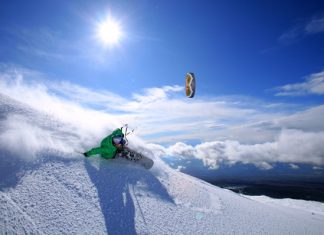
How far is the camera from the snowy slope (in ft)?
25.7

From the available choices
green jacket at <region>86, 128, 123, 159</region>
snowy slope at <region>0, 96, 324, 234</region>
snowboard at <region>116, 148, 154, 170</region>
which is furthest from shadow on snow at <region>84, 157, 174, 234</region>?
snowboard at <region>116, 148, 154, 170</region>

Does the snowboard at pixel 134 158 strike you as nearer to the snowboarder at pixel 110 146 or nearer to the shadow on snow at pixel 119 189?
the shadow on snow at pixel 119 189

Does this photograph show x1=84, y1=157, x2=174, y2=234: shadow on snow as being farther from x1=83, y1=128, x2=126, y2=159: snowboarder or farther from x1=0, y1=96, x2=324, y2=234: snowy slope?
x1=83, y1=128, x2=126, y2=159: snowboarder

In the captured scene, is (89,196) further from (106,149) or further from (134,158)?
(134,158)

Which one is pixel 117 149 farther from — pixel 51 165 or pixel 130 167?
pixel 51 165

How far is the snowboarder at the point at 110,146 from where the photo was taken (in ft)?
41.0

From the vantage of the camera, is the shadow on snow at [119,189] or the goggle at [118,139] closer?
Result: the shadow on snow at [119,189]

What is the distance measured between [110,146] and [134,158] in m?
1.91

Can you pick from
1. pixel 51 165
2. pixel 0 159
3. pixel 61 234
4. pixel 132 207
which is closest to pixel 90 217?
pixel 61 234

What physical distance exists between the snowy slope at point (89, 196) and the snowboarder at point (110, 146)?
384mm

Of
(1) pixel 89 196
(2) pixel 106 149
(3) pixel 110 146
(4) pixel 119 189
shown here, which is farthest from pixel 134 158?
(1) pixel 89 196

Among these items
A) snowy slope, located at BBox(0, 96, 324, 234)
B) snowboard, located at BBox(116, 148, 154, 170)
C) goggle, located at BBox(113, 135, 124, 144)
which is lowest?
snowy slope, located at BBox(0, 96, 324, 234)

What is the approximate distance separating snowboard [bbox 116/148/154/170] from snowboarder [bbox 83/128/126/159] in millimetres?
631

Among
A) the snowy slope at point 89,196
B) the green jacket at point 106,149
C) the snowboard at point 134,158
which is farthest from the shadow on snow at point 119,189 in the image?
the snowboard at point 134,158
